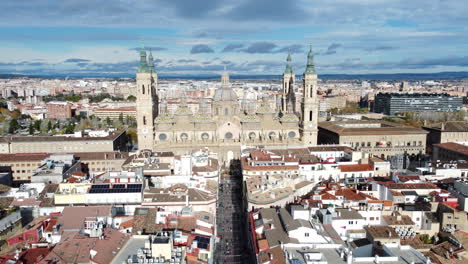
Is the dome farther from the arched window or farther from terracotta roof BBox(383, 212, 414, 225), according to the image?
terracotta roof BBox(383, 212, 414, 225)

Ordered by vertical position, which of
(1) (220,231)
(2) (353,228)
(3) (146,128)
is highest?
(3) (146,128)

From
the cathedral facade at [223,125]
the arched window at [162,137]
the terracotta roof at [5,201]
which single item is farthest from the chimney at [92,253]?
the arched window at [162,137]

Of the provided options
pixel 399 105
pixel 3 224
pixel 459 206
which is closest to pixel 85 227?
pixel 3 224

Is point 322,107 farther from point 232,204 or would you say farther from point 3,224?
point 3,224

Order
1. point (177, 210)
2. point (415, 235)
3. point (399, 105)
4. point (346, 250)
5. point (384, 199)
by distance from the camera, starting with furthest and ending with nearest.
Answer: point (399, 105) < point (384, 199) < point (177, 210) < point (415, 235) < point (346, 250)

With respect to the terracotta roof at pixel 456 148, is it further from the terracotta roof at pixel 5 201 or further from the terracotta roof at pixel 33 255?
the terracotta roof at pixel 5 201

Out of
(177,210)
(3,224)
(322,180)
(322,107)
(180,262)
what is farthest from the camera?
(322,107)

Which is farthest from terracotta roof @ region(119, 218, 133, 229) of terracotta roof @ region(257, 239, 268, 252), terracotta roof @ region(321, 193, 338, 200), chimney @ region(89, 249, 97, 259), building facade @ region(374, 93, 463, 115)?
building facade @ region(374, 93, 463, 115)

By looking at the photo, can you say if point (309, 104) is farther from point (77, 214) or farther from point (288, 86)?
point (77, 214)

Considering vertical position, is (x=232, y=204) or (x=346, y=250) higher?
(x=346, y=250)
